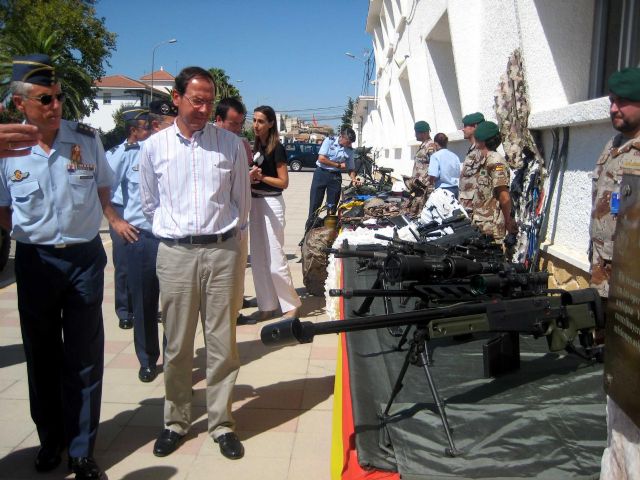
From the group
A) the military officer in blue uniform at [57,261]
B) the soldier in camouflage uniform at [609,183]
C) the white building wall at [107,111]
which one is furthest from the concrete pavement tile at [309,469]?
the white building wall at [107,111]

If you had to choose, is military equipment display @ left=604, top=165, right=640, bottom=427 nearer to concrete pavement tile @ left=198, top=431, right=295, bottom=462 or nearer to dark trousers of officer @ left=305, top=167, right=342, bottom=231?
concrete pavement tile @ left=198, top=431, right=295, bottom=462

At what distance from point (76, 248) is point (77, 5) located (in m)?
36.4

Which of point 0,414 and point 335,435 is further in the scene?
point 0,414

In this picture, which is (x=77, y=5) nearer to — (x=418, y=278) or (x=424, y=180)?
(x=424, y=180)

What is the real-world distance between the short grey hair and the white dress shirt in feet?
1.95

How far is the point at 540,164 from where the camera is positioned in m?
4.89

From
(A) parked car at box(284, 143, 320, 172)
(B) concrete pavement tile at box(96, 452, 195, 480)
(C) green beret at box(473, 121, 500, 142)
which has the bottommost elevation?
(B) concrete pavement tile at box(96, 452, 195, 480)

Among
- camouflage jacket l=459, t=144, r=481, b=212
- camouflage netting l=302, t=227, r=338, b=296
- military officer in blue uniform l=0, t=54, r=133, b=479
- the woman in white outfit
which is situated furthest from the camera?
camouflage netting l=302, t=227, r=338, b=296

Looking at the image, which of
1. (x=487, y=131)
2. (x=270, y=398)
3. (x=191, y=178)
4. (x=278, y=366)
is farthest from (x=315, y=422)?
(x=487, y=131)

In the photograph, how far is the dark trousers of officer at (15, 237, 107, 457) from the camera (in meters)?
2.73

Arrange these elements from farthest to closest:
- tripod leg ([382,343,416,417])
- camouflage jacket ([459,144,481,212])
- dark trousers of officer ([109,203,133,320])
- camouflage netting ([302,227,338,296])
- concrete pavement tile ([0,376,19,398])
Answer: camouflage netting ([302,227,338,296]) < camouflage jacket ([459,144,481,212]) < dark trousers of officer ([109,203,133,320]) < concrete pavement tile ([0,376,19,398]) < tripod leg ([382,343,416,417])

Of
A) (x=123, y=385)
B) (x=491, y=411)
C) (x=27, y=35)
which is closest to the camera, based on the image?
(x=491, y=411)

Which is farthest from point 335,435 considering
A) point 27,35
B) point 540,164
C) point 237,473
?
point 27,35

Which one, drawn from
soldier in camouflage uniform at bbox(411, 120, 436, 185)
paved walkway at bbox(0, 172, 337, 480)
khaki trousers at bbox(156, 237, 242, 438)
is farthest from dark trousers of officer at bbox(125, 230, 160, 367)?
soldier in camouflage uniform at bbox(411, 120, 436, 185)
